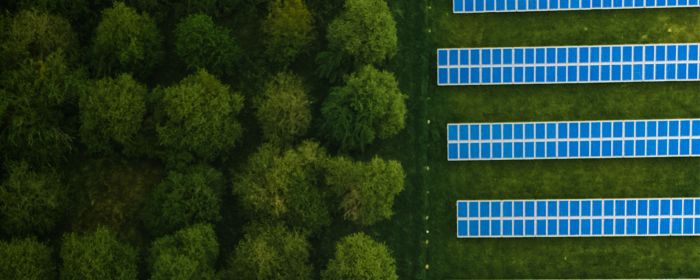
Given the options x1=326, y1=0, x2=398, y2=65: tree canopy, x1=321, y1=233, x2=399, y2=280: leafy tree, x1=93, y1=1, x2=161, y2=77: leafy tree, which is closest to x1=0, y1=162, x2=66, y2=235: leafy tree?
x1=93, y1=1, x2=161, y2=77: leafy tree

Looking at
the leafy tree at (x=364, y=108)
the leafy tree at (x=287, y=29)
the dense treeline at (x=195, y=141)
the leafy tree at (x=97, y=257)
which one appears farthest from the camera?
the leafy tree at (x=287, y=29)

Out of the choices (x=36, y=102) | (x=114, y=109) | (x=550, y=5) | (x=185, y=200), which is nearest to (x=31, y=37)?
(x=36, y=102)

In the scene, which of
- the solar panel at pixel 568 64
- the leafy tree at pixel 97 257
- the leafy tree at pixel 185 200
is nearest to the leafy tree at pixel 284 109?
the leafy tree at pixel 185 200

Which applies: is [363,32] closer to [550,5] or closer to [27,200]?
[550,5]

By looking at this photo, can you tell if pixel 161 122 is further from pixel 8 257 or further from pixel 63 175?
pixel 8 257

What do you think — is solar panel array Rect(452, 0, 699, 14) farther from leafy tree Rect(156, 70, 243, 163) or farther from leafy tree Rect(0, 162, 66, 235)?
leafy tree Rect(0, 162, 66, 235)

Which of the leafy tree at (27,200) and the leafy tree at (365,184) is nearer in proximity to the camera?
the leafy tree at (27,200)

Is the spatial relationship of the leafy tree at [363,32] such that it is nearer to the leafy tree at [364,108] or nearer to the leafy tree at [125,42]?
the leafy tree at [364,108]
